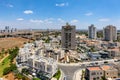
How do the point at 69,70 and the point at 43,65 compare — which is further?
the point at 69,70

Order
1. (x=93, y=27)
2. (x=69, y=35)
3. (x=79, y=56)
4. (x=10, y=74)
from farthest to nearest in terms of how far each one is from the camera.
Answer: (x=93, y=27)
(x=69, y=35)
(x=79, y=56)
(x=10, y=74)

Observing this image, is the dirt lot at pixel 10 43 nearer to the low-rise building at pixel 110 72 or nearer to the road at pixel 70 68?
the road at pixel 70 68

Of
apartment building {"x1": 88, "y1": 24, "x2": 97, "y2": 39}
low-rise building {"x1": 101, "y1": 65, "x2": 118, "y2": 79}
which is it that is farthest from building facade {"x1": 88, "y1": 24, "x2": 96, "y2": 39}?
low-rise building {"x1": 101, "y1": 65, "x2": 118, "y2": 79}

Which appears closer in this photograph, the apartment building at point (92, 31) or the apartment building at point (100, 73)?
the apartment building at point (100, 73)

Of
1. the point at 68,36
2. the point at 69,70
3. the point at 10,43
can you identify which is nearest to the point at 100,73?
the point at 69,70

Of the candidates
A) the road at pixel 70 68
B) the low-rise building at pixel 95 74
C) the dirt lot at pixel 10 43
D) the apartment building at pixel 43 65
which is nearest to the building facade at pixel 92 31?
the dirt lot at pixel 10 43

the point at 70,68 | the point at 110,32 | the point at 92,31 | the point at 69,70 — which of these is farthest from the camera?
the point at 92,31

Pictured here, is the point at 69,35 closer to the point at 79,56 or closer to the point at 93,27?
the point at 79,56

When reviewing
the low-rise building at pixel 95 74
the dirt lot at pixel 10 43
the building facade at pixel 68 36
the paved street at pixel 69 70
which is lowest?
the paved street at pixel 69 70

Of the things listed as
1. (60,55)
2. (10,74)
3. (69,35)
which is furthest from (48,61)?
(69,35)

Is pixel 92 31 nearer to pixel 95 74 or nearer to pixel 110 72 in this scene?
pixel 110 72

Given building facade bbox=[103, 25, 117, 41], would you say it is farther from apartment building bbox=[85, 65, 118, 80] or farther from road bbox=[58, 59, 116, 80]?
apartment building bbox=[85, 65, 118, 80]
